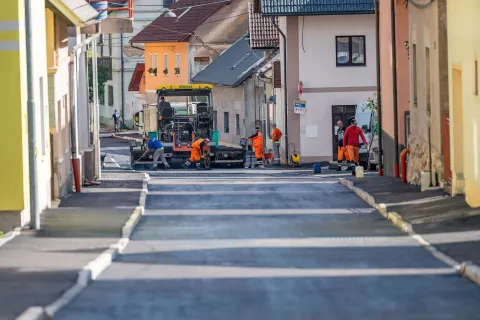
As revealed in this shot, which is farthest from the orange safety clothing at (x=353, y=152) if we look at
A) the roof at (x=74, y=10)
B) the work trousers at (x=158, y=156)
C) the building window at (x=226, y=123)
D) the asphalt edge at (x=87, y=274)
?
the building window at (x=226, y=123)

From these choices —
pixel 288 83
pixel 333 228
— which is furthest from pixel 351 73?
pixel 333 228

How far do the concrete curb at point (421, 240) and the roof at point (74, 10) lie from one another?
699 centimetres

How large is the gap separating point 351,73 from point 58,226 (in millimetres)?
28849

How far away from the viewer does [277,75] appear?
49312 millimetres

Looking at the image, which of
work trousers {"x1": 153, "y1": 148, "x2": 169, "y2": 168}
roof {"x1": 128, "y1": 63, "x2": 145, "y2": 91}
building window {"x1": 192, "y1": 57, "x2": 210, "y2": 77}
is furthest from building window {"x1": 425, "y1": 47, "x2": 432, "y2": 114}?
roof {"x1": 128, "y1": 63, "x2": 145, "y2": 91}

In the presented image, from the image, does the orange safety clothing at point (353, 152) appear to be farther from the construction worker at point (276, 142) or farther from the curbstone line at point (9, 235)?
the curbstone line at point (9, 235)

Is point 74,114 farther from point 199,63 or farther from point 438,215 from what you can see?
point 199,63

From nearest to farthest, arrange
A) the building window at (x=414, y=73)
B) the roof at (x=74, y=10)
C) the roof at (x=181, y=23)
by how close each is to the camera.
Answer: the roof at (x=74, y=10)
the building window at (x=414, y=73)
the roof at (x=181, y=23)


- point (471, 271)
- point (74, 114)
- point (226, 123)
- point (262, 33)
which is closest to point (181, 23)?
point (226, 123)

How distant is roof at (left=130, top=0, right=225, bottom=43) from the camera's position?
70438mm

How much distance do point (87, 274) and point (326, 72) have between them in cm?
3418

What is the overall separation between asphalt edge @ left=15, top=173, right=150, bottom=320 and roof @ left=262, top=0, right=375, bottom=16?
81.6ft

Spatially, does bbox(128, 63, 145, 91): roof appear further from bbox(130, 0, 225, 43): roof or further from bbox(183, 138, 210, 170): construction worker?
bbox(183, 138, 210, 170): construction worker

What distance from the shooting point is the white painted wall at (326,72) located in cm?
4794
